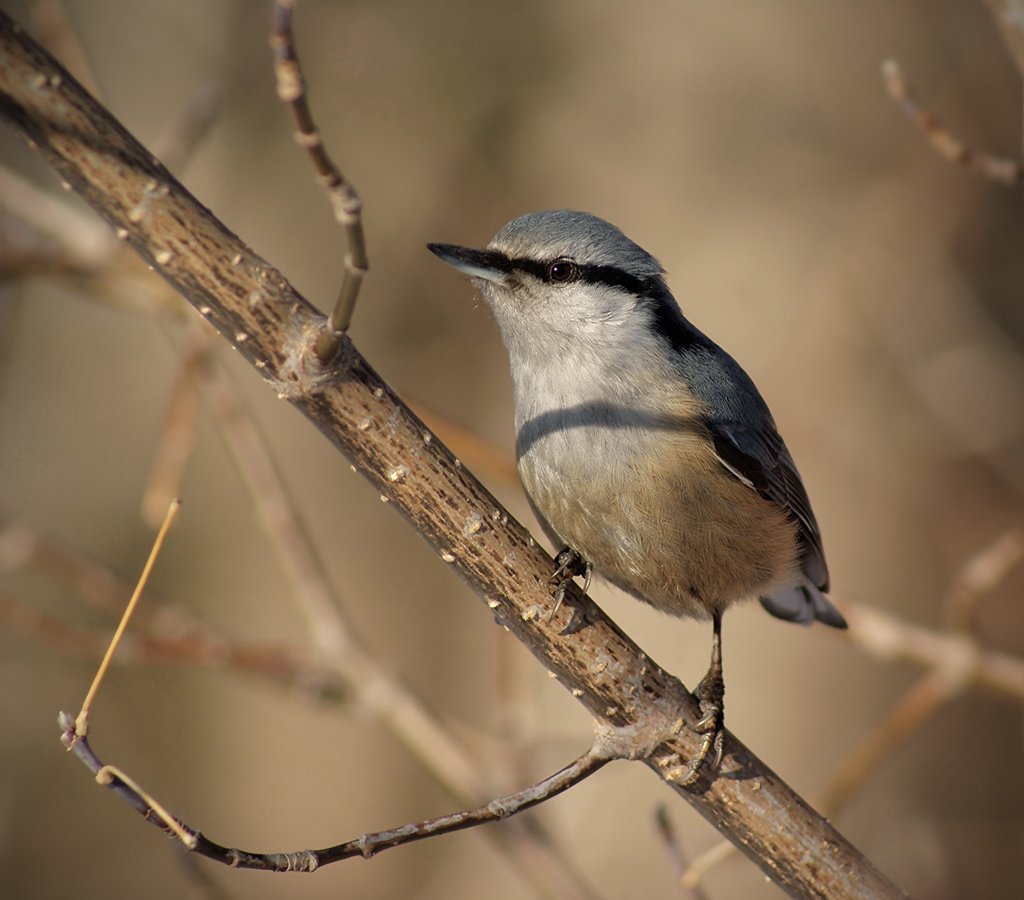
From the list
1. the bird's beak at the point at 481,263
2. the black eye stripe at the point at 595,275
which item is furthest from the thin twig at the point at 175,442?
the black eye stripe at the point at 595,275

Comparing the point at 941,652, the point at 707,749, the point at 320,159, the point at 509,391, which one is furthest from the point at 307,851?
the point at 509,391

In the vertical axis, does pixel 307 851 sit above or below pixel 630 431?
below

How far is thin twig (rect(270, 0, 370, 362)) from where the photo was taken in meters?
1.18

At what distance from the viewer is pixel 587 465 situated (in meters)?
2.26

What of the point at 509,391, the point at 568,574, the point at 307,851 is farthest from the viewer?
the point at 509,391

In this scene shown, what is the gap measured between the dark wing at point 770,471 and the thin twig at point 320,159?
1.21m

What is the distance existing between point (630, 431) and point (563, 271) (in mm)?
441

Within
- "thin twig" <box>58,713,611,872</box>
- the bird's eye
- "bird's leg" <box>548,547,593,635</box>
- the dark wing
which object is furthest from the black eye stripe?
"thin twig" <box>58,713,611,872</box>

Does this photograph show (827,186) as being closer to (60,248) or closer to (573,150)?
(573,150)

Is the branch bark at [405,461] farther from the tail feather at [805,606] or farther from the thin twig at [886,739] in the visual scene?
the tail feather at [805,606]

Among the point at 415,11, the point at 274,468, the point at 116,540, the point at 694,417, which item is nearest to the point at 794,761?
the point at 694,417

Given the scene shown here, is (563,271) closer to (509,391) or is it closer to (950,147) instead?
(950,147)

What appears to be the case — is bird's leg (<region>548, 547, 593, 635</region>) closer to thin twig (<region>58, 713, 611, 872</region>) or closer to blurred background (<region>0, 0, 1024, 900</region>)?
thin twig (<region>58, 713, 611, 872</region>)

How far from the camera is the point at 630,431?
229cm
